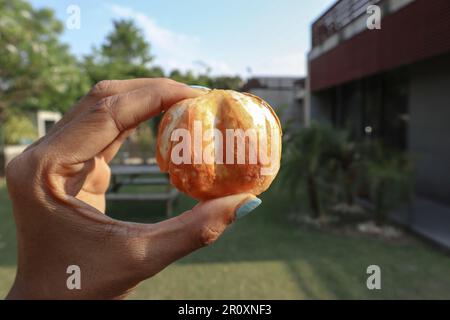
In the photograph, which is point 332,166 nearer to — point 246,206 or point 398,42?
point 398,42

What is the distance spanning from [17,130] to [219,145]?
15087 mm

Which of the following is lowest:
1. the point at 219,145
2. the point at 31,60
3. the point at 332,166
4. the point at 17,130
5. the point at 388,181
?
the point at 388,181

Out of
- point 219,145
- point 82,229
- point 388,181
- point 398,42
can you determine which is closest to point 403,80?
point 398,42

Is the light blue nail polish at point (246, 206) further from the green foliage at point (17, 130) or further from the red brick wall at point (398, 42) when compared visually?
the green foliage at point (17, 130)

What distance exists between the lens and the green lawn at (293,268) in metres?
3.52

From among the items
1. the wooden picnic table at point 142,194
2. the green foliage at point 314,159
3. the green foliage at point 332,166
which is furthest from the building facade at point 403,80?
the wooden picnic table at point 142,194

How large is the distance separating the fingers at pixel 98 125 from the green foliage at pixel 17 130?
14706mm

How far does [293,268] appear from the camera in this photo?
13.5 feet

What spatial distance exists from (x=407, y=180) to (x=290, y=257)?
88.3 inches

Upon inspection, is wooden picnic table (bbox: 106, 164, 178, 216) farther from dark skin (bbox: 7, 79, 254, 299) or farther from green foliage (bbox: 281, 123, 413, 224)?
dark skin (bbox: 7, 79, 254, 299)

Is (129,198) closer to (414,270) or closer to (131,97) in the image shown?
(414,270)

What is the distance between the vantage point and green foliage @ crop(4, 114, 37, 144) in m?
13.8

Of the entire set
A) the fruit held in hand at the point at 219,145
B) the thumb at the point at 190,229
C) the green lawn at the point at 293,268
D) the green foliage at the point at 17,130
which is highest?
the green foliage at the point at 17,130

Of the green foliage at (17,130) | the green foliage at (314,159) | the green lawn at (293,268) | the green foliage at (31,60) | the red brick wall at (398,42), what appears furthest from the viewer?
the green foliage at (17,130)
